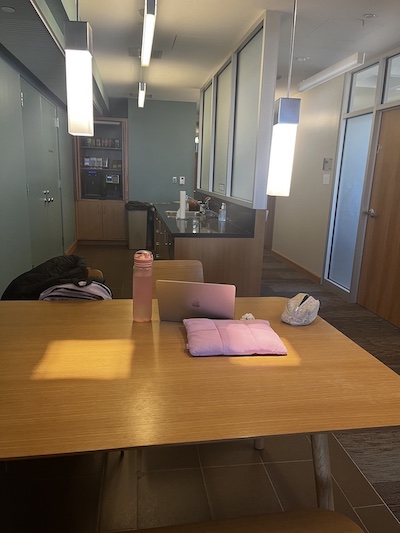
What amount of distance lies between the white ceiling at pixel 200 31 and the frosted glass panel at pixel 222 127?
0.72ft

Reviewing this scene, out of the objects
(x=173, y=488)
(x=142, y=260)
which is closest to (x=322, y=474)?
(x=173, y=488)

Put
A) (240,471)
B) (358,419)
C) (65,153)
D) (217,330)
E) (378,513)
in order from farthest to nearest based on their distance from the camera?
(65,153), (240,471), (378,513), (217,330), (358,419)

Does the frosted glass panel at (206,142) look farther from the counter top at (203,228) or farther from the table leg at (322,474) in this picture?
the table leg at (322,474)

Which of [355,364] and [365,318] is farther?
[365,318]

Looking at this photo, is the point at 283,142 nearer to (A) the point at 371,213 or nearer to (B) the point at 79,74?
(B) the point at 79,74

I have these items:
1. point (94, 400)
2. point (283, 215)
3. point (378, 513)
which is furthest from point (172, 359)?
point (283, 215)

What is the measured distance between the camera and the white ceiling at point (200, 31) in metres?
2.95

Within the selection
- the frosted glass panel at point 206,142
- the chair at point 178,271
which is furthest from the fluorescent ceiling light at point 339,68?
the chair at point 178,271

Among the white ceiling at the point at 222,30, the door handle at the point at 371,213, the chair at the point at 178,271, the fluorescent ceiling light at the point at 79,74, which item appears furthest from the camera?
the door handle at the point at 371,213

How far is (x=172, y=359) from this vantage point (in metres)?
1.25

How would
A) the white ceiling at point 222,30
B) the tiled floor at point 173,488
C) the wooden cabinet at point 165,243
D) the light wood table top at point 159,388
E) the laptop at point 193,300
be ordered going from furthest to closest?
1. the wooden cabinet at point 165,243
2. the white ceiling at point 222,30
3. the tiled floor at point 173,488
4. the laptop at point 193,300
5. the light wood table top at point 159,388

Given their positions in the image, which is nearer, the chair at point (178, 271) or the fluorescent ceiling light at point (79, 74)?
the fluorescent ceiling light at point (79, 74)

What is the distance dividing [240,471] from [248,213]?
7.48 feet

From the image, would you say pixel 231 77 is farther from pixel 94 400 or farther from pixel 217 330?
pixel 94 400
